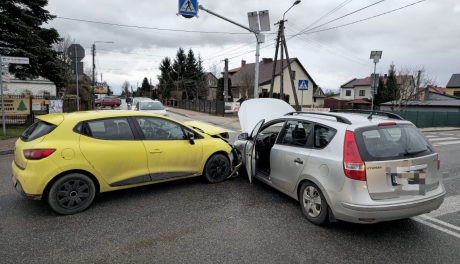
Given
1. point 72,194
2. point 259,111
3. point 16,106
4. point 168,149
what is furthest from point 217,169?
point 16,106

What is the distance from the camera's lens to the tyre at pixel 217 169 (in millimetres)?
5488

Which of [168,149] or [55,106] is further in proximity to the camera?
[55,106]

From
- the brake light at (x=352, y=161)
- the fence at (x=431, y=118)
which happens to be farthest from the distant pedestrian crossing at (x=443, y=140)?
the brake light at (x=352, y=161)

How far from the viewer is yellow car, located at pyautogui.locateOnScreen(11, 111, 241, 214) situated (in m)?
3.89

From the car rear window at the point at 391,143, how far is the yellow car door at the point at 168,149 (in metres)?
2.94

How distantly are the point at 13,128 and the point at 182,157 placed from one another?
39.9 feet

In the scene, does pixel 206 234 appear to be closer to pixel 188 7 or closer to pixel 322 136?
pixel 322 136

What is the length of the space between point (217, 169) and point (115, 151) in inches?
80.6

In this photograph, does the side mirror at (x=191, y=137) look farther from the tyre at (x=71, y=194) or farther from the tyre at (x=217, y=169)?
the tyre at (x=71, y=194)

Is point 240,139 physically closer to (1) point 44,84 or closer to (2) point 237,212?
(2) point 237,212

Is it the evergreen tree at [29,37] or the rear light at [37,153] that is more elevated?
the evergreen tree at [29,37]

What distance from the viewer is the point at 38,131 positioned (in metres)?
4.19

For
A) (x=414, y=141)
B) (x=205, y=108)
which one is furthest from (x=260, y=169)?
(x=205, y=108)

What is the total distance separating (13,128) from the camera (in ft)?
42.4
